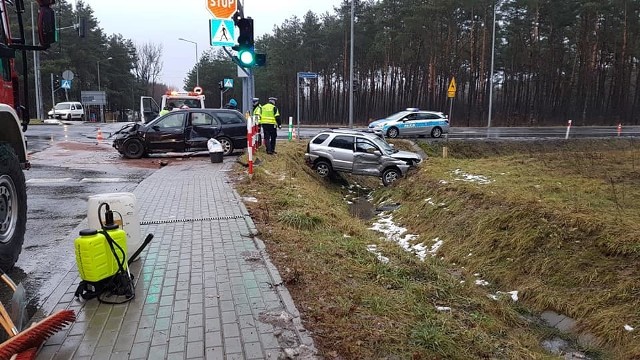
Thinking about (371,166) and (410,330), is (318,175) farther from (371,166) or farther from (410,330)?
(410,330)

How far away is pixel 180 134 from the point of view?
1617 centimetres

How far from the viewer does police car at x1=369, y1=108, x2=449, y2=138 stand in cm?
2523

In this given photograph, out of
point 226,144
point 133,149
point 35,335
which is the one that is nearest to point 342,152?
point 226,144

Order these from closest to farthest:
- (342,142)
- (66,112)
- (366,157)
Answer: (366,157), (342,142), (66,112)

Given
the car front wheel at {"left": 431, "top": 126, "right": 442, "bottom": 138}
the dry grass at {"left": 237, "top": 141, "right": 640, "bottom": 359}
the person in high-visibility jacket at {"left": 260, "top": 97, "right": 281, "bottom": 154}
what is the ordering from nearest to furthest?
the dry grass at {"left": 237, "top": 141, "right": 640, "bottom": 359} → the person in high-visibility jacket at {"left": 260, "top": 97, "right": 281, "bottom": 154} → the car front wheel at {"left": 431, "top": 126, "right": 442, "bottom": 138}

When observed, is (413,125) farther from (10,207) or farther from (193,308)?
(193,308)

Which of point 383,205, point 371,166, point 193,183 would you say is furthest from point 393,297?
point 371,166

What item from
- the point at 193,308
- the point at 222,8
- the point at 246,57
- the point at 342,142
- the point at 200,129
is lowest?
the point at 193,308

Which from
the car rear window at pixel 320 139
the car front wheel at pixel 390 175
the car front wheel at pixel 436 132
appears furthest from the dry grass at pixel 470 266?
the car front wheel at pixel 436 132

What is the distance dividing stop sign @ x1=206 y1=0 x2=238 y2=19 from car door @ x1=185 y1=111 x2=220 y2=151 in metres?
4.51

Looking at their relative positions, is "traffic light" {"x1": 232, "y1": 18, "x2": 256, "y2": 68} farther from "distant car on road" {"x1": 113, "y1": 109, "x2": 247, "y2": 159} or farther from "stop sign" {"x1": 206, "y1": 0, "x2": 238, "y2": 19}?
"distant car on road" {"x1": 113, "y1": 109, "x2": 247, "y2": 159}

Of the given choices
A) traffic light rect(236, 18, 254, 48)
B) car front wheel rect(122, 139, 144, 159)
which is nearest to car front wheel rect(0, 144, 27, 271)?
traffic light rect(236, 18, 254, 48)

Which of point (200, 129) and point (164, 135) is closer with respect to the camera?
point (164, 135)

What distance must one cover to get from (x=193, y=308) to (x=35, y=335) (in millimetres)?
1233
